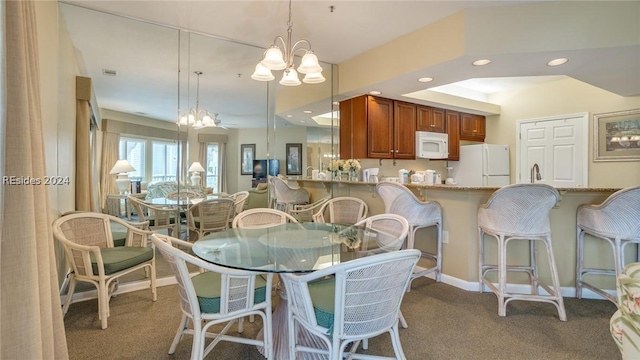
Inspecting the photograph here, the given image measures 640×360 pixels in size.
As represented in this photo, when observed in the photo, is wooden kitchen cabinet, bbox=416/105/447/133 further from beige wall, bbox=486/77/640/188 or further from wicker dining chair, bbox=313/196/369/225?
wicker dining chair, bbox=313/196/369/225

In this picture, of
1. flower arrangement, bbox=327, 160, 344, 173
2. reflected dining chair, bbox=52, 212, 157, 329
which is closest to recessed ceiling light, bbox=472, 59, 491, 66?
flower arrangement, bbox=327, 160, 344, 173

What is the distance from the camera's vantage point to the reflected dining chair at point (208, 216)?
329cm

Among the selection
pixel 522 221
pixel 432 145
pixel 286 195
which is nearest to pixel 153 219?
pixel 286 195

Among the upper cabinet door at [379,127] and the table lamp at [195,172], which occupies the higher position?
the upper cabinet door at [379,127]

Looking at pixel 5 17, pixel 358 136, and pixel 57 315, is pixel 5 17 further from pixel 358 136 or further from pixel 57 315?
pixel 358 136

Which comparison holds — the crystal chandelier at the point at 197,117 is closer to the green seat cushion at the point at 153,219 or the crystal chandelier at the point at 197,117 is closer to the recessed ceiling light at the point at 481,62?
the green seat cushion at the point at 153,219

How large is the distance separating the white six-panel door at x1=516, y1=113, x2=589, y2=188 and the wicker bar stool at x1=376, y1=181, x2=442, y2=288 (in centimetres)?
289

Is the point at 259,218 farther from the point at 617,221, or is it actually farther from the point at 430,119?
the point at 430,119

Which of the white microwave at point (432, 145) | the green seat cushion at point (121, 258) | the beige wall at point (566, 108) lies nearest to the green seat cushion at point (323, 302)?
the green seat cushion at point (121, 258)

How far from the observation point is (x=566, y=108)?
482 cm

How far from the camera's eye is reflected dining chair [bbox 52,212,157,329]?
230 centimetres

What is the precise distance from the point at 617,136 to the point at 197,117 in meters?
5.70

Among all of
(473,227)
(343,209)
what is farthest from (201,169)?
(473,227)

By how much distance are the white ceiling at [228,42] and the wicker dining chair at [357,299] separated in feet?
7.32
